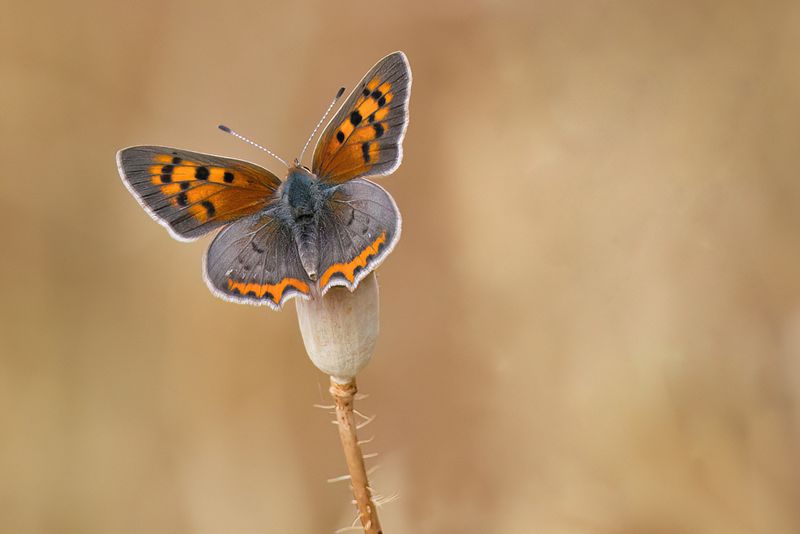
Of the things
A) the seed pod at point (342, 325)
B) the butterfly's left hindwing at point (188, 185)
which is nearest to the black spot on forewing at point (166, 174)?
the butterfly's left hindwing at point (188, 185)

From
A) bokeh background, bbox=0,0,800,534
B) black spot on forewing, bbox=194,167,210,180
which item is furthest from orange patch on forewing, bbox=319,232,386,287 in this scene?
bokeh background, bbox=0,0,800,534

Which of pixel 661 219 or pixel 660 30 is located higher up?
pixel 660 30

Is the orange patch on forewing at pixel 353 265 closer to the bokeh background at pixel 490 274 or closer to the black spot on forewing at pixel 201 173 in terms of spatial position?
the black spot on forewing at pixel 201 173

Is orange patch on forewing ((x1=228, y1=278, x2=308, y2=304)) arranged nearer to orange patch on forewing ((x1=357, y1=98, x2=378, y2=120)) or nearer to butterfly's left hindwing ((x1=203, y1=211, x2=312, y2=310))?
butterfly's left hindwing ((x1=203, y1=211, x2=312, y2=310))

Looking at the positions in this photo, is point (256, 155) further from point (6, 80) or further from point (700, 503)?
point (700, 503)

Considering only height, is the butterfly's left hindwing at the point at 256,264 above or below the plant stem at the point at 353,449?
above

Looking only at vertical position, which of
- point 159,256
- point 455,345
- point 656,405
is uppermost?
point 159,256

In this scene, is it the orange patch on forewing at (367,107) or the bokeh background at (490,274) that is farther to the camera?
the bokeh background at (490,274)

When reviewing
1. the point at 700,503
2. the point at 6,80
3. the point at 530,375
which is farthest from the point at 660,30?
the point at 6,80
